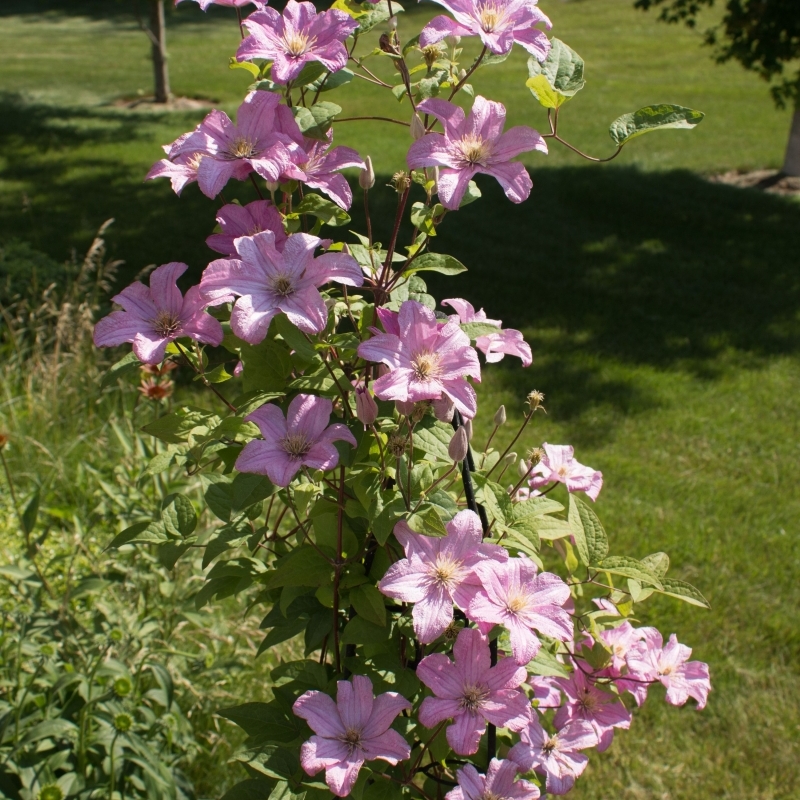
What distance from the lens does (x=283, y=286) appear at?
3.27ft

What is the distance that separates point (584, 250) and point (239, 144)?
5.55m

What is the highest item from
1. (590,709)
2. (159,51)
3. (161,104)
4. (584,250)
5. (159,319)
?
(159,319)

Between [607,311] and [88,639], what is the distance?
13.1ft

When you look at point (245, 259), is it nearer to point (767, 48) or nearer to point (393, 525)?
point (393, 525)

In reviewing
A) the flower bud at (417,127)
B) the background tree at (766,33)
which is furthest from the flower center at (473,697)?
the background tree at (766,33)

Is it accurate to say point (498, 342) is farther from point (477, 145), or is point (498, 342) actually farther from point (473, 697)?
point (473, 697)

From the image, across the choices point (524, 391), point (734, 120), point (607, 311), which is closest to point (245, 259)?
point (524, 391)

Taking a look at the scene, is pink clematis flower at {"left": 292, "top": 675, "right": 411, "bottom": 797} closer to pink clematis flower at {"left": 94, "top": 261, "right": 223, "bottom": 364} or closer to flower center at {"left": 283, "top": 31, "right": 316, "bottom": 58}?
pink clematis flower at {"left": 94, "top": 261, "right": 223, "bottom": 364}

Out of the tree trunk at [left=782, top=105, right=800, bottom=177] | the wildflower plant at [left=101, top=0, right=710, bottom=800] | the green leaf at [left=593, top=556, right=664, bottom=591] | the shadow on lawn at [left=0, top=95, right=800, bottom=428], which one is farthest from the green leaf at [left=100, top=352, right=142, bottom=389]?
the tree trunk at [left=782, top=105, right=800, bottom=177]

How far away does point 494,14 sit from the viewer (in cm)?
107

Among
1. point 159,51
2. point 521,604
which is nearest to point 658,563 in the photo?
point 521,604

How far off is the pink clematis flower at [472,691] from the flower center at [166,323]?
0.53 m

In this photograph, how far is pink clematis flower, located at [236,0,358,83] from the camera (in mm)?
1063

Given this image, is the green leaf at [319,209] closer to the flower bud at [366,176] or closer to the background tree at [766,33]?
the flower bud at [366,176]
